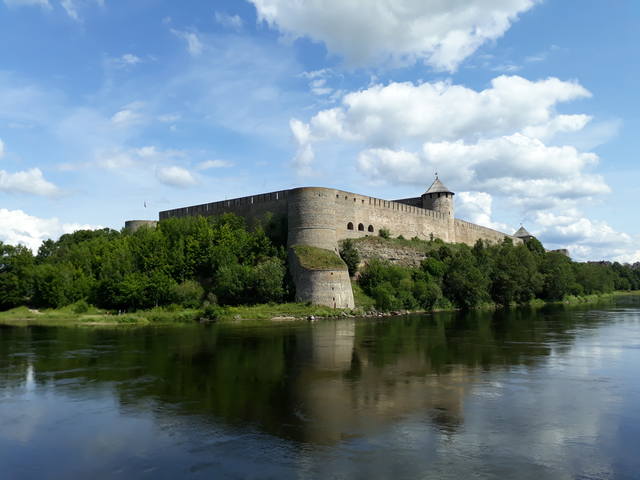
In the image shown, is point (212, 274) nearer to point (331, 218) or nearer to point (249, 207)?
point (249, 207)

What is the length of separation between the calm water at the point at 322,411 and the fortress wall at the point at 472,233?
28460mm

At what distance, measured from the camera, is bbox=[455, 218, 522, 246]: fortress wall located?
42.9 meters

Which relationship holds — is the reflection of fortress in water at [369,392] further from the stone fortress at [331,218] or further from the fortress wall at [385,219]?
the fortress wall at [385,219]

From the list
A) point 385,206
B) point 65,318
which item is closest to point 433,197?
point 385,206

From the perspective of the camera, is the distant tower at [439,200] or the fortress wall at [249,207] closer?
the fortress wall at [249,207]

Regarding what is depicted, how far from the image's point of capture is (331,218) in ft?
96.8

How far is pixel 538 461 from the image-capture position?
5.61 m

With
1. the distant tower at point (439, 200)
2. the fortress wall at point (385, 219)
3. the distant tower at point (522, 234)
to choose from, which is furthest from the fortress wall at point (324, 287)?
the distant tower at point (522, 234)

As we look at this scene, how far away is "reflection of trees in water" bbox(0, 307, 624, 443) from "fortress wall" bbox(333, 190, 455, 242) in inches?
505

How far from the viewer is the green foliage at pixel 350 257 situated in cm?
2970

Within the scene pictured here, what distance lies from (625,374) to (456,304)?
22.5 m

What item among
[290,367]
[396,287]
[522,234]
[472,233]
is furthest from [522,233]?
[290,367]

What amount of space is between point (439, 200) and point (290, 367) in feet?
105

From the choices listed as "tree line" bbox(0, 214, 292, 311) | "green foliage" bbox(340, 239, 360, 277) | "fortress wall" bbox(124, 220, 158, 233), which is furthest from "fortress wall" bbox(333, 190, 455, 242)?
"fortress wall" bbox(124, 220, 158, 233)
